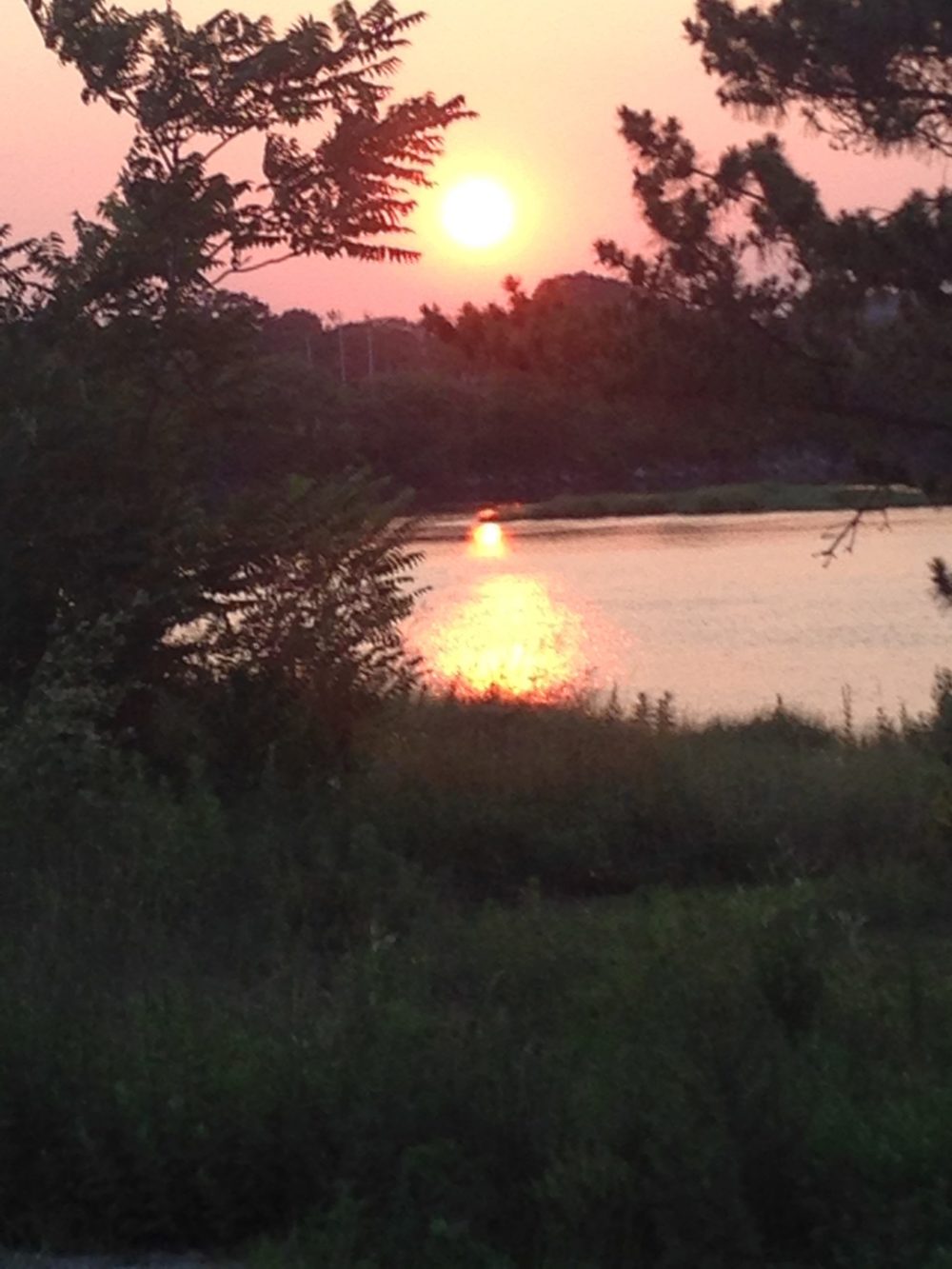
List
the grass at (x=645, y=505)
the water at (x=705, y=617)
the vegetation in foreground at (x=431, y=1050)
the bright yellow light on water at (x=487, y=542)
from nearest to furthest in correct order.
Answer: the vegetation in foreground at (x=431, y=1050) < the water at (x=705, y=617) < the grass at (x=645, y=505) < the bright yellow light on water at (x=487, y=542)

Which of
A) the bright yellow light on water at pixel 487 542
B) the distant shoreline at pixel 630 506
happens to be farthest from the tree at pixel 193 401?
the bright yellow light on water at pixel 487 542

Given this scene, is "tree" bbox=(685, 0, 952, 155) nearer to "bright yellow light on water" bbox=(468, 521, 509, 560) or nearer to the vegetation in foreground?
the vegetation in foreground

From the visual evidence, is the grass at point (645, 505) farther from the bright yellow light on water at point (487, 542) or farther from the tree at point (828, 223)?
the tree at point (828, 223)

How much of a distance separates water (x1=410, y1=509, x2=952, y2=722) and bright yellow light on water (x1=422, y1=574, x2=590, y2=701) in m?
0.04

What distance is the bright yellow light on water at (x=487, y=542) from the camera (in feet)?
133

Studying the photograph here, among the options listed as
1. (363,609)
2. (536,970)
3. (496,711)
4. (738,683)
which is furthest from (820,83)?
(738,683)

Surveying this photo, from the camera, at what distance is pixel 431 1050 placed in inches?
227

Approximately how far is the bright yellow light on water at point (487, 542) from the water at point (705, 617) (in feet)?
0.32

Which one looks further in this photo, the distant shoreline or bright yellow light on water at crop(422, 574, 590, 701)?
the distant shoreline

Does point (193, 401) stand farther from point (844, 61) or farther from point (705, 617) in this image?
point (705, 617)

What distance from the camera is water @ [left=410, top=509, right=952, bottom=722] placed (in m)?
23.1

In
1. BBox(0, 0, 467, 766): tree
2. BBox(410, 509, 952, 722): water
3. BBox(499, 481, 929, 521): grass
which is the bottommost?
BBox(410, 509, 952, 722): water

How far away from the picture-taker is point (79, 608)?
11172 mm

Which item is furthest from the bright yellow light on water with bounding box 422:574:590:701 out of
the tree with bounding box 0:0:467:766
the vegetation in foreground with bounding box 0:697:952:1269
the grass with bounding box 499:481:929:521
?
the vegetation in foreground with bounding box 0:697:952:1269
